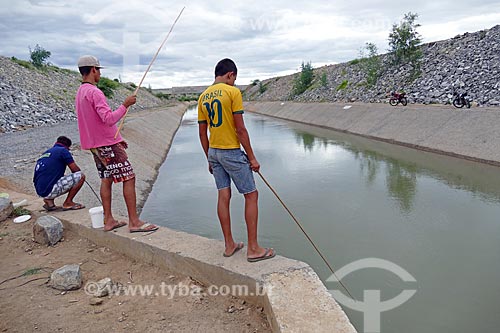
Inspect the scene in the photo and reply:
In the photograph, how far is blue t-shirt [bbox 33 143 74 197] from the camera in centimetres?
446

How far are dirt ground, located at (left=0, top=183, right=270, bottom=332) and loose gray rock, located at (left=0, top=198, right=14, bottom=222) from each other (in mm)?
1052

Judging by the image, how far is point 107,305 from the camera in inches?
113

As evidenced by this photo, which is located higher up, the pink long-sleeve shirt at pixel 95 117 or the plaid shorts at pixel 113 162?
the pink long-sleeve shirt at pixel 95 117

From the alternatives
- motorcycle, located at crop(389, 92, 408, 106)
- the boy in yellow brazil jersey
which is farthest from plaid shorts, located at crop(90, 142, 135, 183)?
motorcycle, located at crop(389, 92, 408, 106)

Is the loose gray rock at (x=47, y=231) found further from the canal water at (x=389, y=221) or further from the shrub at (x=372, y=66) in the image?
the shrub at (x=372, y=66)

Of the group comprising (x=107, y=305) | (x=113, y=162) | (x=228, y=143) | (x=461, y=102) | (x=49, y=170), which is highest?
(x=461, y=102)

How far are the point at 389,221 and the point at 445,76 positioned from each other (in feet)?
49.6

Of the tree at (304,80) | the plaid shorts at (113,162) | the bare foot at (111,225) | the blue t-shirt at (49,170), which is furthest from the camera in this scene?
the tree at (304,80)

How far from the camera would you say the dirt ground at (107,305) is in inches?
102

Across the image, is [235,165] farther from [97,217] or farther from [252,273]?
[97,217]

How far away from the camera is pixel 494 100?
43.8 ft

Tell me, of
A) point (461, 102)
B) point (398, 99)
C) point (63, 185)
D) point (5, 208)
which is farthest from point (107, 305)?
point (398, 99)

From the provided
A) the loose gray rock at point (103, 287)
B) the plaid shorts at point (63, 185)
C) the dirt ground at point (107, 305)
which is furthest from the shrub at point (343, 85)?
the loose gray rock at point (103, 287)

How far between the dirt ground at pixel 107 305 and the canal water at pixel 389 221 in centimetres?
147
